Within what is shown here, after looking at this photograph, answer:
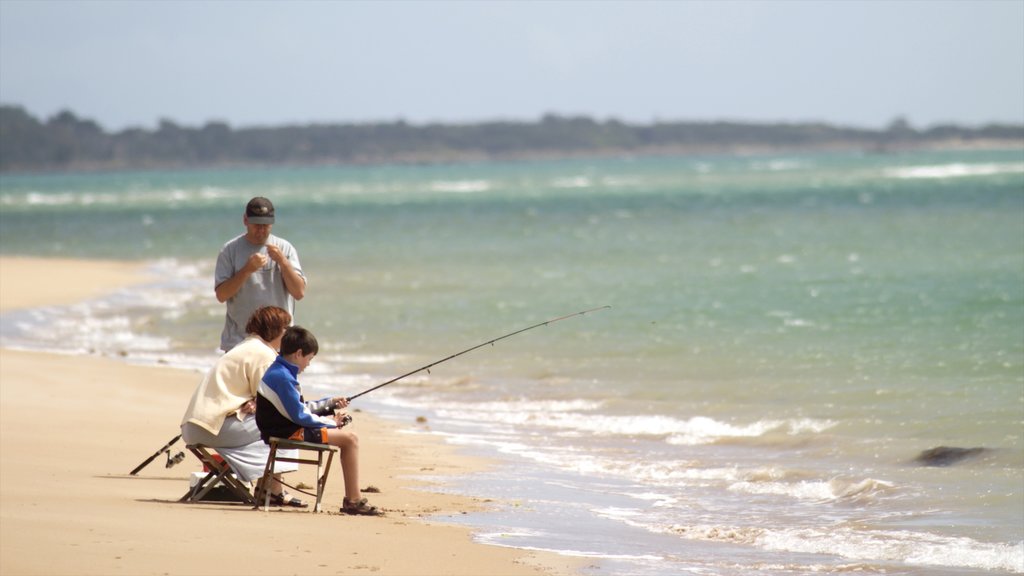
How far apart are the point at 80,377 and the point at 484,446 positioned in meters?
3.54

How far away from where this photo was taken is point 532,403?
11.5 m

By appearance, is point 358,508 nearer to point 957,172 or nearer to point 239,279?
point 239,279

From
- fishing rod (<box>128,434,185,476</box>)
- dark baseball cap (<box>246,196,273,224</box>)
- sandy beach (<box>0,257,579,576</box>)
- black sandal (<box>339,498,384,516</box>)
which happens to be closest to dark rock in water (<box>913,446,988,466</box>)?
sandy beach (<box>0,257,579,576</box>)

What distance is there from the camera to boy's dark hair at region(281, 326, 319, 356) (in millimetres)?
6605

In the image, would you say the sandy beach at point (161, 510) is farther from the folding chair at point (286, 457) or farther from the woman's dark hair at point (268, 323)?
the woman's dark hair at point (268, 323)

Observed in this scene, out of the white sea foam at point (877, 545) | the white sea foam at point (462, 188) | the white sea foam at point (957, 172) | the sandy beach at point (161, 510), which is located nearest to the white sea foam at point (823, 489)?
the white sea foam at point (877, 545)

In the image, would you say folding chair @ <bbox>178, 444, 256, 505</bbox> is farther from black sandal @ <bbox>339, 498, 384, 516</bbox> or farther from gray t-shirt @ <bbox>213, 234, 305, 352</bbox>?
gray t-shirt @ <bbox>213, 234, 305, 352</bbox>

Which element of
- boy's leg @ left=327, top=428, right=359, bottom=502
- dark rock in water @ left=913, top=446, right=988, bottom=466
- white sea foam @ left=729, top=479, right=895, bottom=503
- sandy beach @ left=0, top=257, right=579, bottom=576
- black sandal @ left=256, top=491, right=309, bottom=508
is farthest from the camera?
dark rock in water @ left=913, top=446, right=988, bottom=466

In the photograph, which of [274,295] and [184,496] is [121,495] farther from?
[274,295]

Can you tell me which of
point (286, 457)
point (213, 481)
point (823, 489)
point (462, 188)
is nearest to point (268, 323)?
point (286, 457)

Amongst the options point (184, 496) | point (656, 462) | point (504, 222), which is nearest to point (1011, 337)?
point (656, 462)

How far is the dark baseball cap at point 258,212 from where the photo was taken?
23.6 ft

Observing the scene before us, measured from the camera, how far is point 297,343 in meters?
6.61

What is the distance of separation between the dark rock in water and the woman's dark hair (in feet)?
14.2
